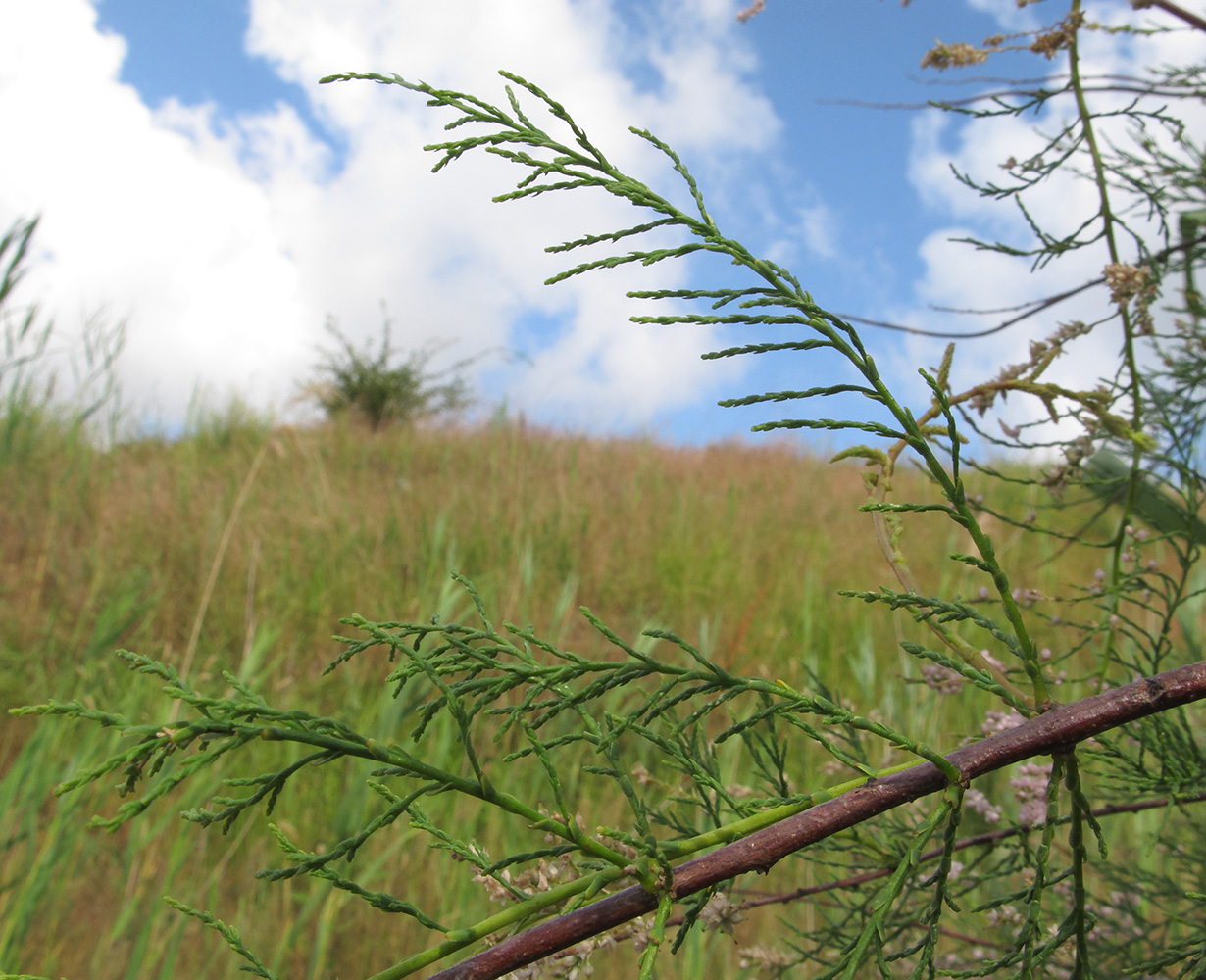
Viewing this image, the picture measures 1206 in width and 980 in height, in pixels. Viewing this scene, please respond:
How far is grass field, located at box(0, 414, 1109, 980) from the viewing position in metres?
1.89

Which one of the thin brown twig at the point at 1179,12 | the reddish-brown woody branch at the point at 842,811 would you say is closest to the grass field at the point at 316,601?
the reddish-brown woody branch at the point at 842,811

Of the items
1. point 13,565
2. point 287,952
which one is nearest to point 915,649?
point 287,952

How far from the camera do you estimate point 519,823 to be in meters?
2.26

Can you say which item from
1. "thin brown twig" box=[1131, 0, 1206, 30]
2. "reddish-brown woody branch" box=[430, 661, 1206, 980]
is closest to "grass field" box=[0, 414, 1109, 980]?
"reddish-brown woody branch" box=[430, 661, 1206, 980]

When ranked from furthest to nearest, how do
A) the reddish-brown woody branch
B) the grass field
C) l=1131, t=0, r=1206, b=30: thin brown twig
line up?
1. the grass field
2. l=1131, t=0, r=1206, b=30: thin brown twig
3. the reddish-brown woody branch

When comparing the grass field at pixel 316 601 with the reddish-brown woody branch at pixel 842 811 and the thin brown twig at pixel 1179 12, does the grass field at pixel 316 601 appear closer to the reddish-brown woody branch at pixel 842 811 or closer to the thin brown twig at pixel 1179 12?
the reddish-brown woody branch at pixel 842 811

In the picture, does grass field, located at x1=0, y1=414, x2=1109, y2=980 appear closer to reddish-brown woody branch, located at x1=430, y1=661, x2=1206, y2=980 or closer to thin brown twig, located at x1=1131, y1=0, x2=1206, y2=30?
reddish-brown woody branch, located at x1=430, y1=661, x2=1206, y2=980

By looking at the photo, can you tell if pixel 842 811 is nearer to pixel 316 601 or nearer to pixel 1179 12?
pixel 1179 12

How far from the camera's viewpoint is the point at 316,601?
341 centimetres

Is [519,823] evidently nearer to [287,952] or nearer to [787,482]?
[287,952]

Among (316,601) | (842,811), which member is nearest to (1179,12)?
(842,811)

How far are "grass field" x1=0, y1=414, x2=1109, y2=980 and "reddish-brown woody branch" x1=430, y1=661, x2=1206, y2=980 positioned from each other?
35.8 inches

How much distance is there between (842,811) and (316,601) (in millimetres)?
3265

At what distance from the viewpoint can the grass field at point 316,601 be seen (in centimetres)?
189
